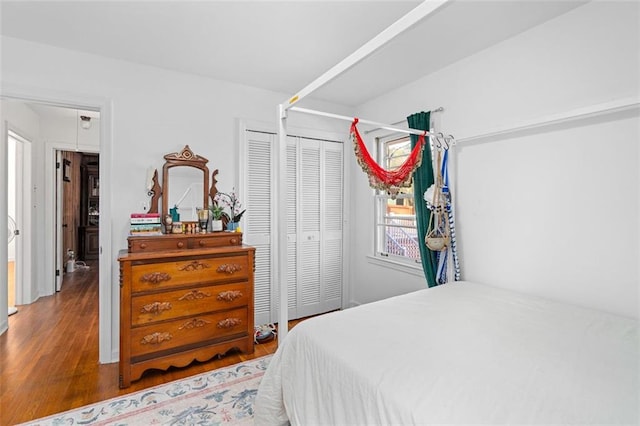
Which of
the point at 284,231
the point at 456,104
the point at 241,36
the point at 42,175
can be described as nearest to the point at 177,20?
the point at 241,36

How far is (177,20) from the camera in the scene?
2100 millimetres

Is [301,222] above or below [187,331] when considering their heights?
above

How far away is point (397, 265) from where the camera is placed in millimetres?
3346

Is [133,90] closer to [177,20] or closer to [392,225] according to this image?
[177,20]

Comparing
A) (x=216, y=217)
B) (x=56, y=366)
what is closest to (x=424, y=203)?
(x=216, y=217)

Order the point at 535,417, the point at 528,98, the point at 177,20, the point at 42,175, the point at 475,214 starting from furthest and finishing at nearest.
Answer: the point at 42,175 → the point at 475,214 → the point at 528,98 → the point at 177,20 → the point at 535,417

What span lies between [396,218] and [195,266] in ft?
6.94

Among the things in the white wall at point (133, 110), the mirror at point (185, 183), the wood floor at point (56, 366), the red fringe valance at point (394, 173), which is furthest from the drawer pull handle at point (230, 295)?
the red fringe valance at point (394, 173)

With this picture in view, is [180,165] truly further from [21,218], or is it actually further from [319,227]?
[21,218]

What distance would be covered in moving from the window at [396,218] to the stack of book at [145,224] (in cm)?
222

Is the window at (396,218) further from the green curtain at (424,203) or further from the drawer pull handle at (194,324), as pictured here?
the drawer pull handle at (194,324)

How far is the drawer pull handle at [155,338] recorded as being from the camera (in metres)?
2.33

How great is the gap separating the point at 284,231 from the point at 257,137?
1.56m

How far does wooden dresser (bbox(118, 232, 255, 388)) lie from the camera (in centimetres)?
229
